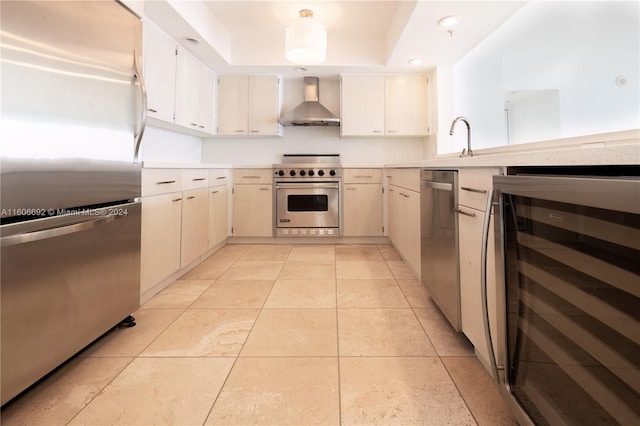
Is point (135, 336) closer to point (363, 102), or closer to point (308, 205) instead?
point (308, 205)

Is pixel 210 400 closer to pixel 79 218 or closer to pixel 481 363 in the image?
pixel 79 218

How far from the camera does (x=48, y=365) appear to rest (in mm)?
1092

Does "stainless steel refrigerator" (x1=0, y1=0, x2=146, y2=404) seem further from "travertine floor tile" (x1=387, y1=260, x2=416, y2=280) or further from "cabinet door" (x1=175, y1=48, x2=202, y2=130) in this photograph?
"travertine floor tile" (x1=387, y1=260, x2=416, y2=280)

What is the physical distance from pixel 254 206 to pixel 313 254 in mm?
1058

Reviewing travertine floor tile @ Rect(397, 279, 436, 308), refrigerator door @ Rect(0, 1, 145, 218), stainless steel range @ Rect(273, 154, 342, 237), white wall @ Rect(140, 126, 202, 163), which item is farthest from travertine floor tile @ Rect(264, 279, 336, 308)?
white wall @ Rect(140, 126, 202, 163)

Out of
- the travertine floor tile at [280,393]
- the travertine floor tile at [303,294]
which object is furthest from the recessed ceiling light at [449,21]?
the travertine floor tile at [280,393]

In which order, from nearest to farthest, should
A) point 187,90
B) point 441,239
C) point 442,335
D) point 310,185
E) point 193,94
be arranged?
point 442,335 < point 441,239 < point 187,90 < point 193,94 < point 310,185

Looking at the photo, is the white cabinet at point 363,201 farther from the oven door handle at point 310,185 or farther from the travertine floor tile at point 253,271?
the travertine floor tile at point 253,271

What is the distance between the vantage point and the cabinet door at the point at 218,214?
120 inches

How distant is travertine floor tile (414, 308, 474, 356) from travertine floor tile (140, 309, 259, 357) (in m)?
0.99

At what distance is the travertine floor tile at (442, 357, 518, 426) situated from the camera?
0.97 metres

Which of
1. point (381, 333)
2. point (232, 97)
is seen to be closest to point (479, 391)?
point (381, 333)

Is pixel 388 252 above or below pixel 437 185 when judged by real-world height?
below

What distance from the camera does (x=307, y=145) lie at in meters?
4.10
